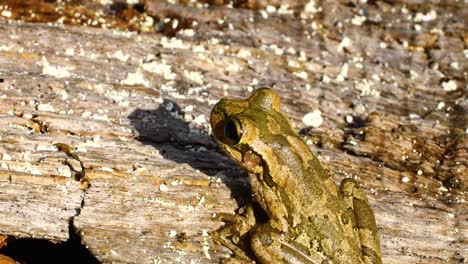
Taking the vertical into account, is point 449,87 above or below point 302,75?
above

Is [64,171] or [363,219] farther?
[64,171]

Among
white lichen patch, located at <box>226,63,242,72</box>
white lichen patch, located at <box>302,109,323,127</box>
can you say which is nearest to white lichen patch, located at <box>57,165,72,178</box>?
white lichen patch, located at <box>226,63,242,72</box>

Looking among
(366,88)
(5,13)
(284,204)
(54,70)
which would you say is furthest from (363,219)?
(5,13)

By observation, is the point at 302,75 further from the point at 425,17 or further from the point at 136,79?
the point at 425,17

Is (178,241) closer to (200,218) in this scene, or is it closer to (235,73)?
(200,218)

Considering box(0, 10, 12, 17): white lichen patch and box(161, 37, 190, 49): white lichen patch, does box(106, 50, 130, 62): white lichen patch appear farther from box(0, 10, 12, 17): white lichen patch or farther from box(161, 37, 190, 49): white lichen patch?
box(0, 10, 12, 17): white lichen patch

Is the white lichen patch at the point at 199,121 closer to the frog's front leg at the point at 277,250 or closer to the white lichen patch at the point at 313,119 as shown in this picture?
the white lichen patch at the point at 313,119

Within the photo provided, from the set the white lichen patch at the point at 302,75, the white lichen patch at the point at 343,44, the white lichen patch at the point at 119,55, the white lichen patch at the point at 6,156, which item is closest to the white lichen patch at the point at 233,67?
the white lichen patch at the point at 302,75
